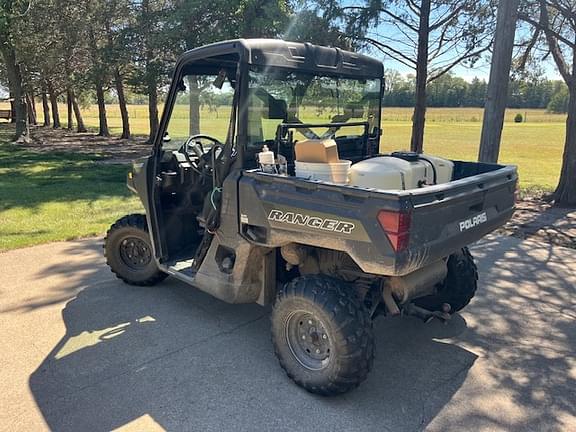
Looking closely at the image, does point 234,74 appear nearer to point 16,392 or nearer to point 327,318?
point 327,318

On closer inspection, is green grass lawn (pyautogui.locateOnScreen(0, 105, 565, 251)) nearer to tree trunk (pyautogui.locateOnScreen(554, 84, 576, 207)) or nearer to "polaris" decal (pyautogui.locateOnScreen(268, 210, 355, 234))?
"polaris" decal (pyautogui.locateOnScreen(268, 210, 355, 234))

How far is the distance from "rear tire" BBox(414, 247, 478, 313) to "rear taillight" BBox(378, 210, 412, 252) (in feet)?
5.10

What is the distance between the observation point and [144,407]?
9.18ft

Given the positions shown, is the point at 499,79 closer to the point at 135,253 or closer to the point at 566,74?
the point at 566,74

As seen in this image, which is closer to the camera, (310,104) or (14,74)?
(310,104)

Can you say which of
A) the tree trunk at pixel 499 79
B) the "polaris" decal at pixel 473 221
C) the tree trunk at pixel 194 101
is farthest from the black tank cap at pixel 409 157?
the tree trunk at pixel 499 79

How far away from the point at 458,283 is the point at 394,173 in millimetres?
1404

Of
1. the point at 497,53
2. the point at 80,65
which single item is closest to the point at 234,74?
the point at 497,53

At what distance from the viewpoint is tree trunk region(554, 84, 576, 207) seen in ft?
27.8

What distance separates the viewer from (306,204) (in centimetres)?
278

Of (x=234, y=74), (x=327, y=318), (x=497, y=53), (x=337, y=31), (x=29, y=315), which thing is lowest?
(x=29, y=315)

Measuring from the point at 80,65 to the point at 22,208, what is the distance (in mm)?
13642

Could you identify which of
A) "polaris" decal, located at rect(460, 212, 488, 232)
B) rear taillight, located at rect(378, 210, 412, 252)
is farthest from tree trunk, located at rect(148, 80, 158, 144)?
rear taillight, located at rect(378, 210, 412, 252)

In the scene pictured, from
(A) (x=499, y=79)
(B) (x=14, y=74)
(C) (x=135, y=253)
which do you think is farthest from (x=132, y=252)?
(B) (x=14, y=74)
